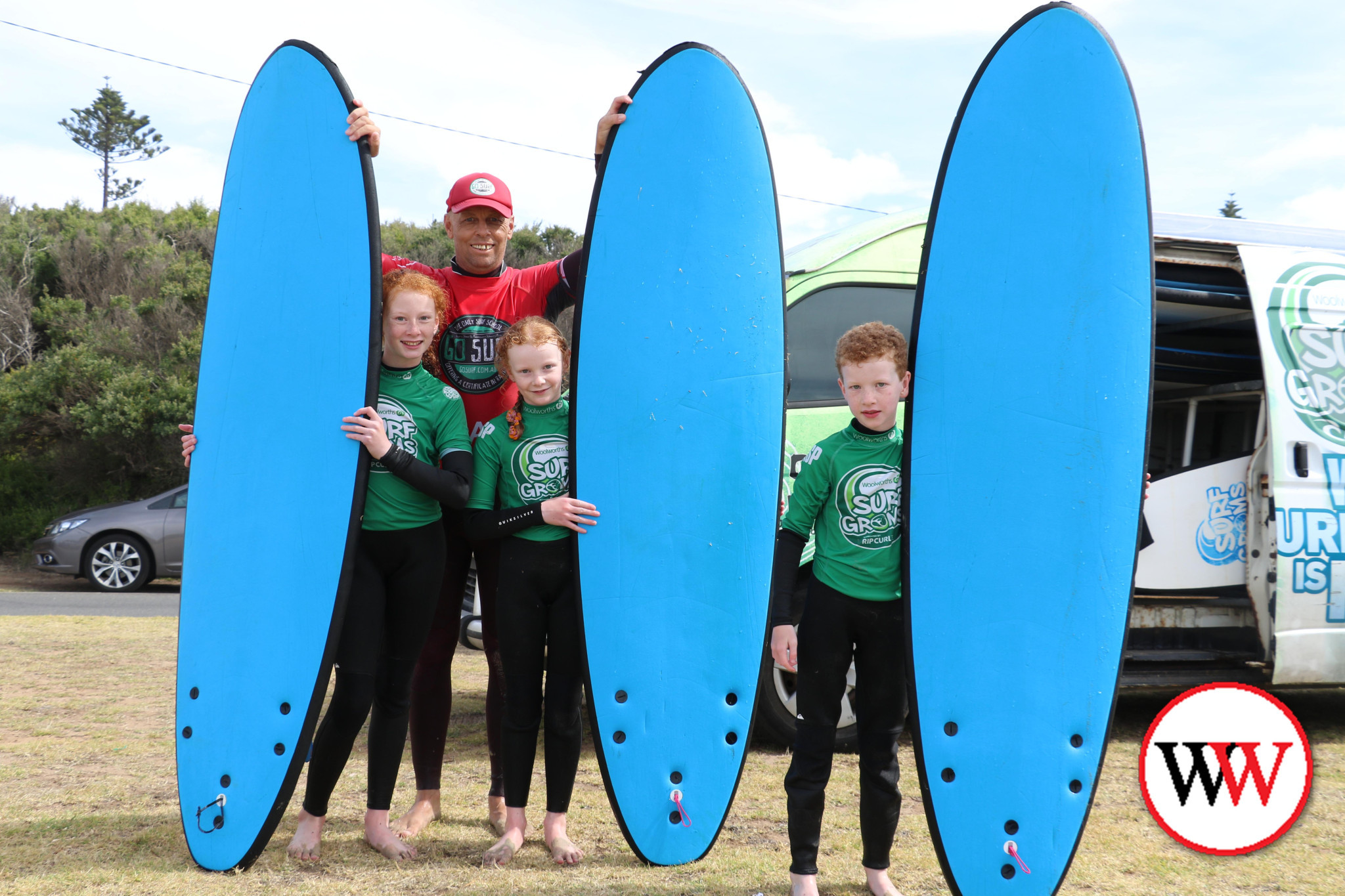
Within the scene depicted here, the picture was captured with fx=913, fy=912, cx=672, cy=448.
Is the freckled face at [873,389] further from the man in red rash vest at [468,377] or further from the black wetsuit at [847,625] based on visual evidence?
the man in red rash vest at [468,377]

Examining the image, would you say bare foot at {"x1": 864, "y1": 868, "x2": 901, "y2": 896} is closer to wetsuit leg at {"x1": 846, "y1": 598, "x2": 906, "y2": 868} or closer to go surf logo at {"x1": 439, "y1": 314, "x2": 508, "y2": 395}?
wetsuit leg at {"x1": 846, "y1": 598, "x2": 906, "y2": 868}

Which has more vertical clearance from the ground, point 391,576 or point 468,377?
point 468,377

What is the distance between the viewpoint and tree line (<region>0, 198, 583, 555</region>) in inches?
506

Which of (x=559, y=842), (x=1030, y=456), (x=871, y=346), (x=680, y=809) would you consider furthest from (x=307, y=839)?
(x=1030, y=456)

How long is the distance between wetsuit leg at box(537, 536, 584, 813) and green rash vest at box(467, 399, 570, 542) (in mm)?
76

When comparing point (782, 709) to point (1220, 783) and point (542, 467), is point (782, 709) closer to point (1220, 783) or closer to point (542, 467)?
point (1220, 783)

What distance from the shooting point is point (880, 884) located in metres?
2.39

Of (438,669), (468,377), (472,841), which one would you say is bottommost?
(472,841)

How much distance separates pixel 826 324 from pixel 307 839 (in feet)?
8.72

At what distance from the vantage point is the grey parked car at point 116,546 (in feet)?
30.0

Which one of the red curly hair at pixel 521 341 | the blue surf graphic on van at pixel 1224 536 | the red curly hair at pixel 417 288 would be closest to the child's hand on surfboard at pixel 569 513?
the red curly hair at pixel 521 341

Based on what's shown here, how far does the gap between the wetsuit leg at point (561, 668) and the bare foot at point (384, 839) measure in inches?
16.5

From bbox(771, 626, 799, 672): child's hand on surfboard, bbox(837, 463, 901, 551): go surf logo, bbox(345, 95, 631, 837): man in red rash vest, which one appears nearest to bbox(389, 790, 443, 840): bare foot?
bbox(345, 95, 631, 837): man in red rash vest

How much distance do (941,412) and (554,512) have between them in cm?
110
